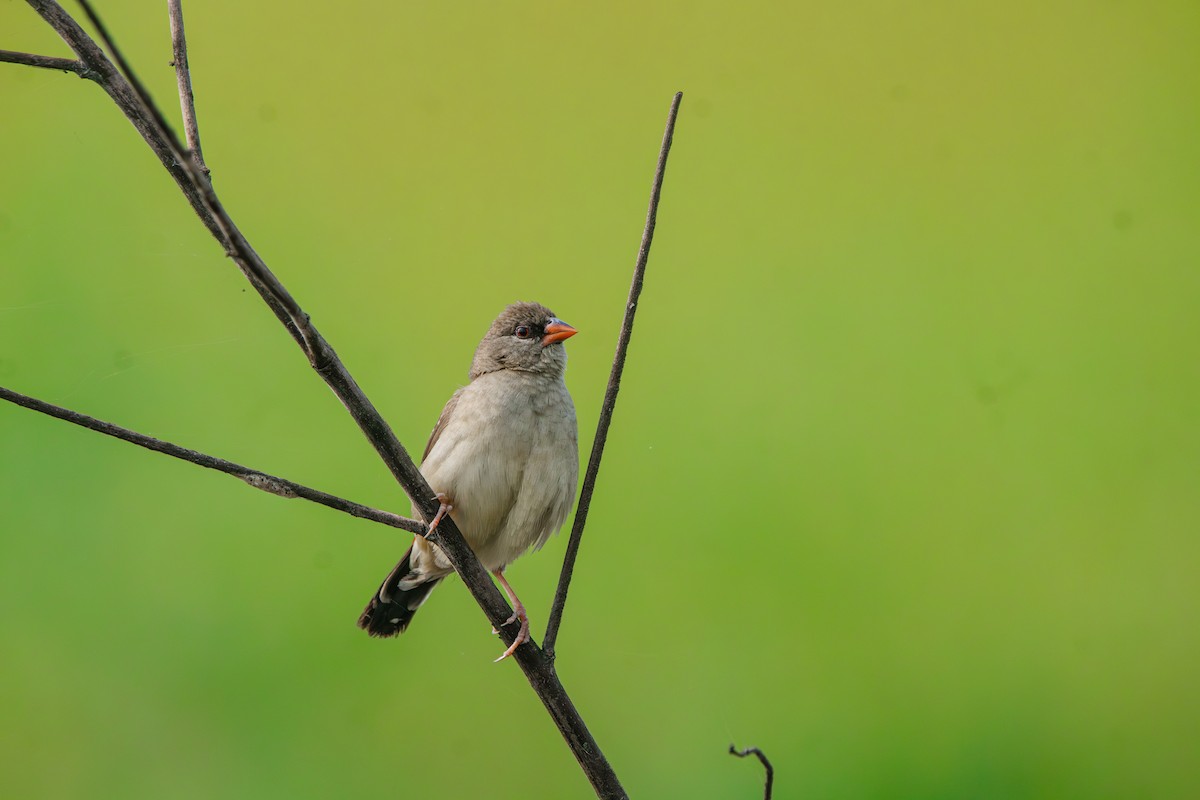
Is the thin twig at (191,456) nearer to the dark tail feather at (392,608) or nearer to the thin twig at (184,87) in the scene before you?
the thin twig at (184,87)

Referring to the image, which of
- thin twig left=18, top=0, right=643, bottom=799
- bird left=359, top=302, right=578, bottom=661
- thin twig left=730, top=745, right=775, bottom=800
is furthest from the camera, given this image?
bird left=359, top=302, right=578, bottom=661

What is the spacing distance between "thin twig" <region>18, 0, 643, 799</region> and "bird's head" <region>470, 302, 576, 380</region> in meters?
0.81

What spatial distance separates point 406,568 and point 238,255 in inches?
52.8

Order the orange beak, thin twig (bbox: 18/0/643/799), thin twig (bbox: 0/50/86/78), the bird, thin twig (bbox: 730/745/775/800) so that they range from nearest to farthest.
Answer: thin twig (bbox: 18/0/643/799), thin twig (bbox: 0/50/86/78), thin twig (bbox: 730/745/775/800), the bird, the orange beak

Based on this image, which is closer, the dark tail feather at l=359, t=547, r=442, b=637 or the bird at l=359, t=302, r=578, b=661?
the bird at l=359, t=302, r=578, b=661

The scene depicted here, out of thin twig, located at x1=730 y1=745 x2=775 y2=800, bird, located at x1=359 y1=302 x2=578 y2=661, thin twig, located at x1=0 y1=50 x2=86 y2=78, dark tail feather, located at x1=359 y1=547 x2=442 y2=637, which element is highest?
thin twig, located at x1=0 y1=50 x2=86 y2=78

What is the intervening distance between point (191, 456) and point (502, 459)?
0.97m

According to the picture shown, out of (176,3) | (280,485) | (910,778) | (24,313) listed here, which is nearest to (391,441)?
(280,485)

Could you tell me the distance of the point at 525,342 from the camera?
2.35 meters

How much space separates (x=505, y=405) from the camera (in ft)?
7.23

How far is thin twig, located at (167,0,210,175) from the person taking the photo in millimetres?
1359

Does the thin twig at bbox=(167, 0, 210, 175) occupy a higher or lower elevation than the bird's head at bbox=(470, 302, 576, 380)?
higher

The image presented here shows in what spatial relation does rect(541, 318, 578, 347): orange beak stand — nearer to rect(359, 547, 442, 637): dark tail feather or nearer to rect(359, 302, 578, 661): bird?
rect(359, 302, 578, 661): bird

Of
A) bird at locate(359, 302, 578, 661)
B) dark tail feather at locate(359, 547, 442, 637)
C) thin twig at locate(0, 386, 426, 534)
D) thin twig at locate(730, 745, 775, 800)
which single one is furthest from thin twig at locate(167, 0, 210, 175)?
dark tail feather at locate(359, 547, 442, 637)
